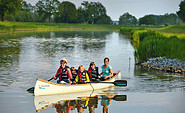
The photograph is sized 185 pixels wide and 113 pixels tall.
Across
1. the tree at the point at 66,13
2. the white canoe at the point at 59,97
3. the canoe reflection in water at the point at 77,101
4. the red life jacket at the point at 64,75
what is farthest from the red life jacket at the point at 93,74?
the tree at the point at 66,13

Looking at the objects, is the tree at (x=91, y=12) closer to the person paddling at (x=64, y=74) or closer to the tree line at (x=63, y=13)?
the tree line at (x=63, y=13)

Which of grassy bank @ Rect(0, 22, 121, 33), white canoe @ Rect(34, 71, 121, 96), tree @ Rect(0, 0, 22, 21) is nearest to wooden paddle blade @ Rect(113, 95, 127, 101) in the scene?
white canoe @ Rect(34, 71, 121, 96)

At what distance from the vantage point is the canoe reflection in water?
457 inches

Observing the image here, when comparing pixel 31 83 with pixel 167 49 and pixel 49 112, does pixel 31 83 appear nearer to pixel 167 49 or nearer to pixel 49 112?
pixel 49 112

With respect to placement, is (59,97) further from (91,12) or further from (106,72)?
(91,12)

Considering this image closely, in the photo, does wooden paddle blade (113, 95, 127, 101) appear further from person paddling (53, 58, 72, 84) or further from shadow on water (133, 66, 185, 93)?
person paddling (53, 58, 72, 84)

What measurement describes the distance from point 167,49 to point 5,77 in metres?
11.4

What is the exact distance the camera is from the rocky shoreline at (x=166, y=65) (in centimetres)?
1983

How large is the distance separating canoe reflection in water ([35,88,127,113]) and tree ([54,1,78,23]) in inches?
5050

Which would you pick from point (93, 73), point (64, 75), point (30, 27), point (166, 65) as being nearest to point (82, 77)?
point (93, 73)

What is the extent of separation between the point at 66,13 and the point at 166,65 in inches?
4995

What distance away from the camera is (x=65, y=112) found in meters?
11.0

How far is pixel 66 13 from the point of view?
145 m

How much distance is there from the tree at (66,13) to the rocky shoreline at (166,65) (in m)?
121
